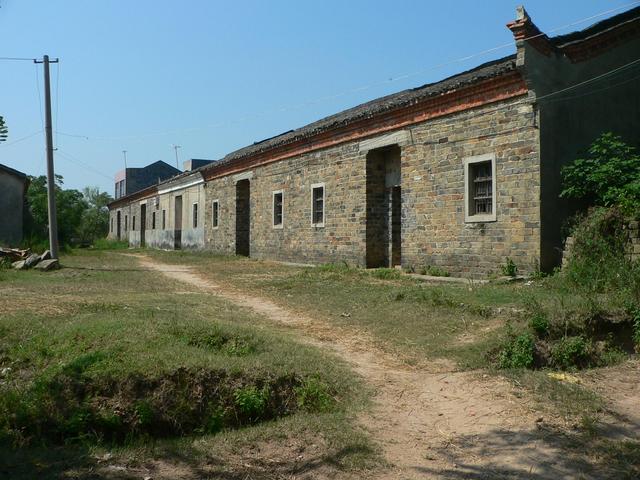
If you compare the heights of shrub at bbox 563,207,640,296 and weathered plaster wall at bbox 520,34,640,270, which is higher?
weathered plaster wall at bbox 520,34,640,270

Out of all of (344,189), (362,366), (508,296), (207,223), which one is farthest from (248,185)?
(362,366)

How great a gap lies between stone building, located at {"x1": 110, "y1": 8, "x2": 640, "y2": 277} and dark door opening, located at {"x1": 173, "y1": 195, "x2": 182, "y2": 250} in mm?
13547

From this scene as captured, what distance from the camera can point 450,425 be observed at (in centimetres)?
459

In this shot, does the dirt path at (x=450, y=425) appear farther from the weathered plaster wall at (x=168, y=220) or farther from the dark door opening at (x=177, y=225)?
the dark door opening at (x=177, y=225)

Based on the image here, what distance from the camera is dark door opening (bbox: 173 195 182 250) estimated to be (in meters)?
30.1

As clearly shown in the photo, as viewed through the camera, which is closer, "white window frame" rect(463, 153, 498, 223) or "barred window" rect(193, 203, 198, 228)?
"white window frame" rect(463, 153, 498, 223)

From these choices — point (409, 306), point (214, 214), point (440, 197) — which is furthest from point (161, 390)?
point (214, 214)

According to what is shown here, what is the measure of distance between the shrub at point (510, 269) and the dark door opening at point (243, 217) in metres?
13.4

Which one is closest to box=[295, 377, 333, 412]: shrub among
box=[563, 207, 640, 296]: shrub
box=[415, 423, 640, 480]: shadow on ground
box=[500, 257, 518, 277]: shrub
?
box=[415, 423, 640, 480]: shadow on ground

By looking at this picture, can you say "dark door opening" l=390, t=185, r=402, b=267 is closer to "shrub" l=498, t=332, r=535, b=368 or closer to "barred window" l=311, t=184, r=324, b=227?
"barred window" l=311, t=184, r=324, b=227

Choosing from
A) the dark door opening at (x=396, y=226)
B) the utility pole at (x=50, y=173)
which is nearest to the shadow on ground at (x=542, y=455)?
the dark door opening at (x=396, y=226)

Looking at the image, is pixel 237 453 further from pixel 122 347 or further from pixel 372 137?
pixel 372 137

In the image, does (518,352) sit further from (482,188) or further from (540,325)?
(482,188)

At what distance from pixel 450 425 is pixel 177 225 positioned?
27.3m
